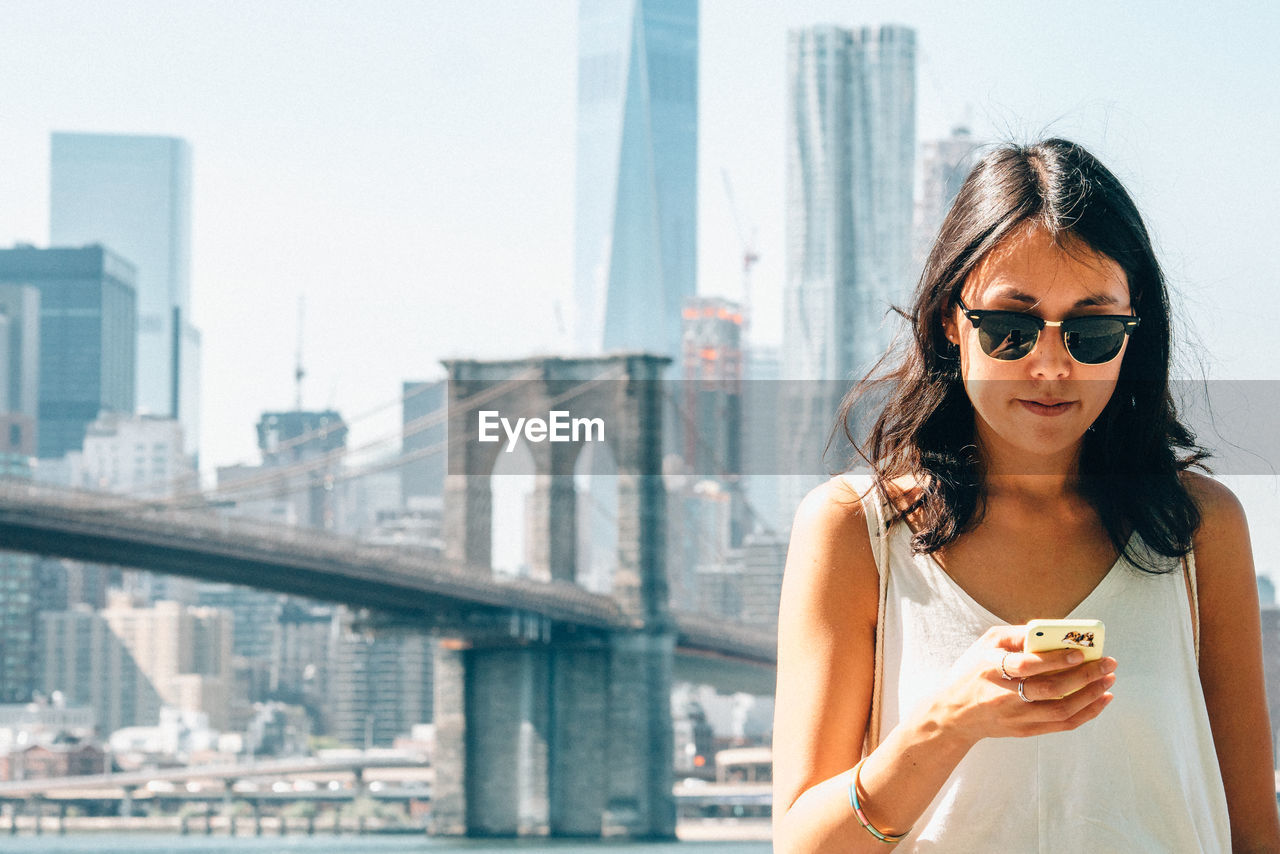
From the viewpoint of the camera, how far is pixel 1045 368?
159 cm

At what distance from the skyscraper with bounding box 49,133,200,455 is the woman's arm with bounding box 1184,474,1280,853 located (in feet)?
537

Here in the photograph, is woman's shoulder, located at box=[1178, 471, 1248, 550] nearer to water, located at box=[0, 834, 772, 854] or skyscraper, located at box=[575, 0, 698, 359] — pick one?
water, located at box=[0, 834, 772, 854]

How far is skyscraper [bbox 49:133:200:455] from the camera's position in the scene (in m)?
165

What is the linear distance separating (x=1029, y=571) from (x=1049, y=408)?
0.14 metres

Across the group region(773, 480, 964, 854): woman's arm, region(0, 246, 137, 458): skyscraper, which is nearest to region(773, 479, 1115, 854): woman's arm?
region(773, 480, 964, 854): woman's arm

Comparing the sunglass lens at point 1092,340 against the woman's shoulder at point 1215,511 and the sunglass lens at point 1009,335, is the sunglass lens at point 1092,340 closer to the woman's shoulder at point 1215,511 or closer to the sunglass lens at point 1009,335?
the sunglass lens at point 1009,335

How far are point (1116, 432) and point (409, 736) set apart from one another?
87.9 metres

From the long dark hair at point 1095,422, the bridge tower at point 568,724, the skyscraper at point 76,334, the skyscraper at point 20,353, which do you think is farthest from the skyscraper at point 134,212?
the long dark hair at point 1095,422

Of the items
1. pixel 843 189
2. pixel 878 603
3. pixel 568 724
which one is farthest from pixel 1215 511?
pixel 843 189

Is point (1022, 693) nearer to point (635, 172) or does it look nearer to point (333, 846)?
point (333, 846)

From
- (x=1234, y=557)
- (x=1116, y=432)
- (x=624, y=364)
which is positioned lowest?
(x=1234, y=557)

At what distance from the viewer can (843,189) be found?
4801 inches

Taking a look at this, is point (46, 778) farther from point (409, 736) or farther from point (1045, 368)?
point (1045, 368)

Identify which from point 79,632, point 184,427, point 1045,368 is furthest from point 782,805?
point 184,427
